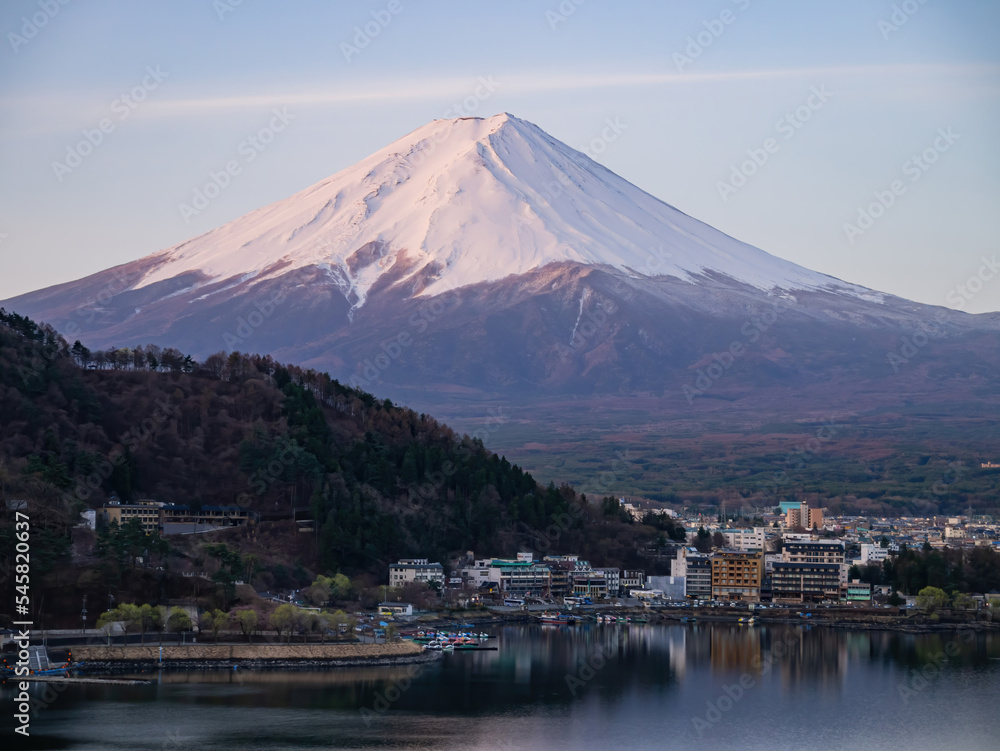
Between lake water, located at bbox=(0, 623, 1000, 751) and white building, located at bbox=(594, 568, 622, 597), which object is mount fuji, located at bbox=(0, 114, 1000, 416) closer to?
white building, located at bbox=(594, 568, 622, 597)

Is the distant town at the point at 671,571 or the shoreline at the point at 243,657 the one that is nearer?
the shoreline at the point at 243,657

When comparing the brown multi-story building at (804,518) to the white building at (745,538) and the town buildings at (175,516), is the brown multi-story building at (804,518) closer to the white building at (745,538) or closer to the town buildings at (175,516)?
the white building at (745,538)

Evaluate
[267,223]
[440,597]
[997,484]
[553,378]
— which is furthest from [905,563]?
[267,223]

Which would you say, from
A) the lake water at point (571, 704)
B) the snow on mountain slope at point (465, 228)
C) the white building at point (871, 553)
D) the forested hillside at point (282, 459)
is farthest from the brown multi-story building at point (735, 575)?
the snow on mountain slope at point (465, 228)

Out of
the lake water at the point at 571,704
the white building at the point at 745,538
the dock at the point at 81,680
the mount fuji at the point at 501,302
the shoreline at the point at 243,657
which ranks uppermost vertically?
the mount fuji at the point at 501,302

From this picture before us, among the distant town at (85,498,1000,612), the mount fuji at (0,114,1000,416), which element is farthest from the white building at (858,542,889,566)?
the mount fuji at (0,114,1000,416)

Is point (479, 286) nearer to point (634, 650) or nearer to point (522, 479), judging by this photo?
point (522, 479)

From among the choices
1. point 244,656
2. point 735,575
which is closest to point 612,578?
point 735,575
